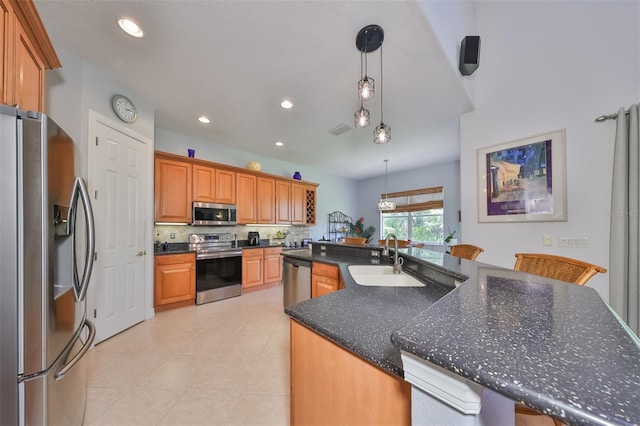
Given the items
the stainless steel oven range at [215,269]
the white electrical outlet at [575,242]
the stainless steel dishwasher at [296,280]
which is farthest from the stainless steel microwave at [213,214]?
the white electrical outlet at [575,242]

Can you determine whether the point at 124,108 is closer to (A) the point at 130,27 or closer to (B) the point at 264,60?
(A) the point at 130,27

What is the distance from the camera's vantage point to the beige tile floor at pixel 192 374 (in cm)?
149

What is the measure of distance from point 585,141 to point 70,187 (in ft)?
12.5

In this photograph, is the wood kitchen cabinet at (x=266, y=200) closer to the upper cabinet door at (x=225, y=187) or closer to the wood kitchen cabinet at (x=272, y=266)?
the upper cabinet door at (x=225, y=187)

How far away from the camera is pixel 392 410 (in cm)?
68

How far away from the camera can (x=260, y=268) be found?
4238mm

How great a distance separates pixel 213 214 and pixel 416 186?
15.9 ft

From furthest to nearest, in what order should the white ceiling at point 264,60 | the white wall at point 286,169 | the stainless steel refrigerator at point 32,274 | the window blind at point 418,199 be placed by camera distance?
the window blind at point 418,199
the white wall at point 286,169
the white ceiling at point 264,60
the stainless steel refrigerator at point 32,274

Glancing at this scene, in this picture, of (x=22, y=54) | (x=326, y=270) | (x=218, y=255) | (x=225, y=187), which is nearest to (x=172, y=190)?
(x=225, y=187)

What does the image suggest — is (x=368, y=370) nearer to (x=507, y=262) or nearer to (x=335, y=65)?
(x=335, y=65)

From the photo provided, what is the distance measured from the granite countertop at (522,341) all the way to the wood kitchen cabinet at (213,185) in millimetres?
3263

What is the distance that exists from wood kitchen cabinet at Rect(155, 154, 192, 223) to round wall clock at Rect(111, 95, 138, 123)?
681 millimetres

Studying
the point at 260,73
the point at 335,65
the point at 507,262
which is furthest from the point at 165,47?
the point at 507,262

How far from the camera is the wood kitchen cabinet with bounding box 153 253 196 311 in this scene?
10.1 feet
